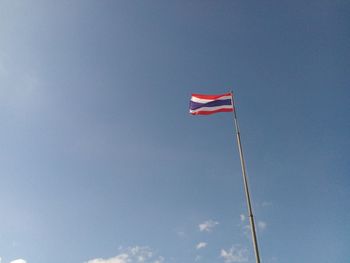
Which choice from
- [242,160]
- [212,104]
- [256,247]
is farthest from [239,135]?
[256,247]

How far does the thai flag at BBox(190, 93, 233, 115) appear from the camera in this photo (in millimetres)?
24719

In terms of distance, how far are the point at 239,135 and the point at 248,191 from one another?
442 centimetres

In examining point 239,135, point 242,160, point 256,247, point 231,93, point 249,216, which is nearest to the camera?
point 256,247

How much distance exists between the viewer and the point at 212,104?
2508cm

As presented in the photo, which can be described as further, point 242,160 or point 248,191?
point 242,160

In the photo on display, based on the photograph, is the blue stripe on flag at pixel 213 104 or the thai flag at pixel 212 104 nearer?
the thai flag at pixel 212 104

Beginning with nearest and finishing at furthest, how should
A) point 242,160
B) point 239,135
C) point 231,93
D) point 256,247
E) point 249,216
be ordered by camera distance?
point 256,247
point 249,216
point 242,160
point 239,135
point 231,93

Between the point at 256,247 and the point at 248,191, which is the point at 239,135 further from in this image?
the point at 256,247

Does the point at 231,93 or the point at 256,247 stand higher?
the point at 231,93

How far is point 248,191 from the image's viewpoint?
19.1 metres

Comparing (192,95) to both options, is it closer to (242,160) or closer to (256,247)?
(242,160)

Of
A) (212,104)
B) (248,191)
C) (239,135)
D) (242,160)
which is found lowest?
(248,191)

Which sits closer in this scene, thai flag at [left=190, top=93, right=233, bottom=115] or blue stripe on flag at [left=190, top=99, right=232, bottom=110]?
thai flag at [left=190, top=93, right=233, bottom=115]

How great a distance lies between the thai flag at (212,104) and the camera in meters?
24.7
